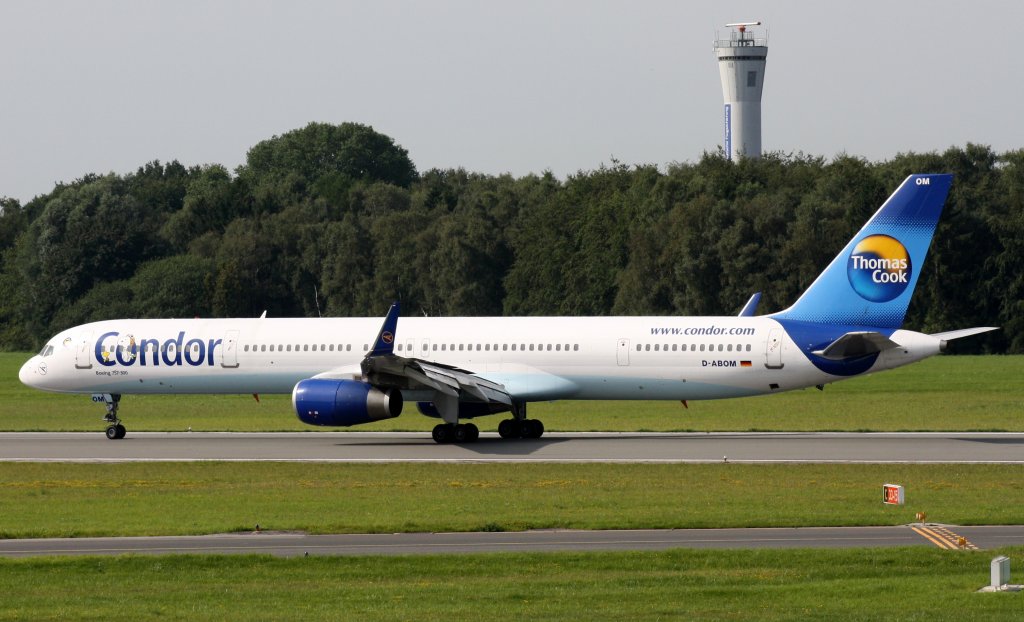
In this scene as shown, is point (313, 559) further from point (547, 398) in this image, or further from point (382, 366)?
point (547, 398)

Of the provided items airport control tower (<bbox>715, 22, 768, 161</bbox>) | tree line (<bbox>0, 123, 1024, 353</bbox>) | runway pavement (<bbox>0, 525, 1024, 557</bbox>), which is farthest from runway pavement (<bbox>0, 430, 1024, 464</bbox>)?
airport control tower (<bbox>715, 22, 768, 161</bbox>)

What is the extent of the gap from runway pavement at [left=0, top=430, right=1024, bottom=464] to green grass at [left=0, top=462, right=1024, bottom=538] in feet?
6.03

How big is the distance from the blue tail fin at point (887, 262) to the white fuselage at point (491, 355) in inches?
46.0

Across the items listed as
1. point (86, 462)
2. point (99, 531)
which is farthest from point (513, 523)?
point (86, 462)

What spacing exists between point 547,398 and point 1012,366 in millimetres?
43587

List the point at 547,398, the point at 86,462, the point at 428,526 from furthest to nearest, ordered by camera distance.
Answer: the point at 547,398, the point at 86,462, the point at 428,526

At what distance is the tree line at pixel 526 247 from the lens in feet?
283

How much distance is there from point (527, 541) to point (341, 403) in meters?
15.7

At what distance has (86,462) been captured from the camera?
115ft

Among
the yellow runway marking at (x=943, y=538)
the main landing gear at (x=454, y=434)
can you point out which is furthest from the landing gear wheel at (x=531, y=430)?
the yellow runway marking at (x=943, y=538)

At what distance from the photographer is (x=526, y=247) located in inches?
4058

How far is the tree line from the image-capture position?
86312mm

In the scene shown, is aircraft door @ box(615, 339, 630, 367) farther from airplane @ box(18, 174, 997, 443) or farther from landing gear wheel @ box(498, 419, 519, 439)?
landing gear wheel @ box(498, 419, 519, 439)

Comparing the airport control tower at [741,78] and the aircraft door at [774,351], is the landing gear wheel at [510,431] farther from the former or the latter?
the airport control tower at [741,78]
